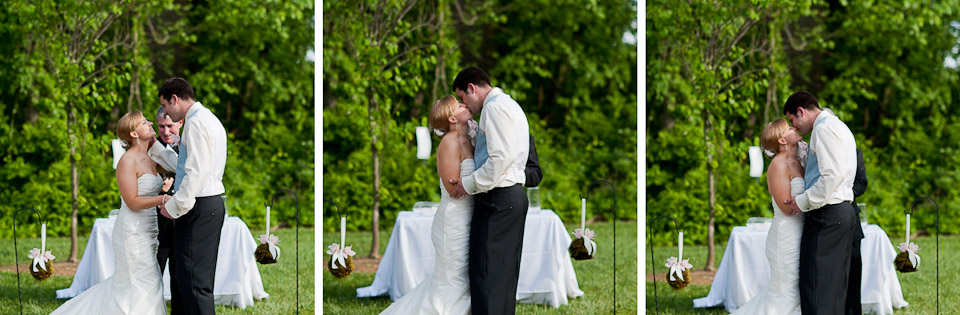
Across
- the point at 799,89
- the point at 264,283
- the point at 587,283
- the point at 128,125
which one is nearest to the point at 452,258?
the point at 128,125

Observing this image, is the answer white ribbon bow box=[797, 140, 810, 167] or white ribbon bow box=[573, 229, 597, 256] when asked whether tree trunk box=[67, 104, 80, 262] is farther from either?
white ribbon bow box=[797, 140, 810, 167]

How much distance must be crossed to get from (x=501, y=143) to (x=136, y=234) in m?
1.78

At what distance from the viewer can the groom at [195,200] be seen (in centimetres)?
371

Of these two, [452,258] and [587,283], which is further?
[587,283]

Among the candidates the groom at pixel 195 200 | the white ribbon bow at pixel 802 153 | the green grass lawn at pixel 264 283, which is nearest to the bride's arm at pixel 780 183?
the white ribbon bow at pixel 802 153

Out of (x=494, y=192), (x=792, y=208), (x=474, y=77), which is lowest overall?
(x=792, y=208)

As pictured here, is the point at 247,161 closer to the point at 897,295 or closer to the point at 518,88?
the point at 518,88

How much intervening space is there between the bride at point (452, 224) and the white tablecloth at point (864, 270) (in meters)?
1.99

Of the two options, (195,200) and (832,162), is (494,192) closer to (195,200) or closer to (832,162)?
(195,200)

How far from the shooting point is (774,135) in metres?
4.34

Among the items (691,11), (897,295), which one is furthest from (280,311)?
(897,295)

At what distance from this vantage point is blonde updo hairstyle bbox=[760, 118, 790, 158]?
434cm

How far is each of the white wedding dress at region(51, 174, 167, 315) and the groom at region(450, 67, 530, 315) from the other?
1.46m

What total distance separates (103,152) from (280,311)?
265 centimetres
